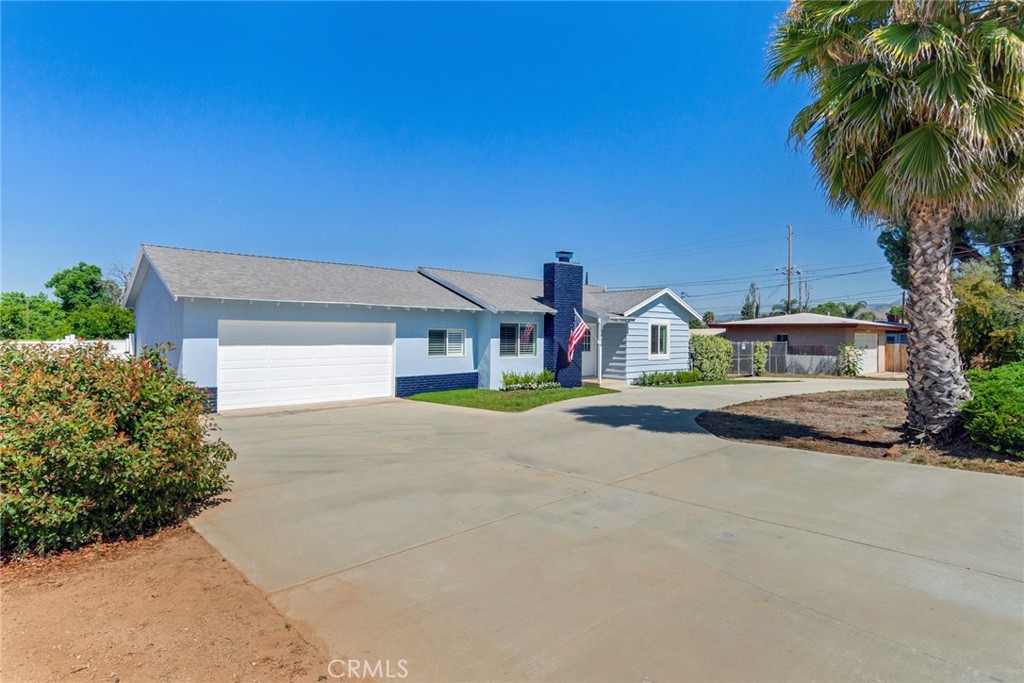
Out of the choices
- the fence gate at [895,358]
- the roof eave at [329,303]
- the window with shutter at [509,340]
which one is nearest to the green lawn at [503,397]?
the window with shutter at [509,340]

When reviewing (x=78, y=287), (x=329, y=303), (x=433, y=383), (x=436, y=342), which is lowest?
(x=433, y=383)

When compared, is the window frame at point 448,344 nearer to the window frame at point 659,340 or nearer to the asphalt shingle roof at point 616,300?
the asphalt shingle roof at point 616,300

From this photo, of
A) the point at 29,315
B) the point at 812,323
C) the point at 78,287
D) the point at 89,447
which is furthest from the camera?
the point at 78,287

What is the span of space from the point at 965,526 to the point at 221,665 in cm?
656

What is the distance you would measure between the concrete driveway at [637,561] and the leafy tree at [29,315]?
28321 mm

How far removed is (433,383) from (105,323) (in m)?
13.9

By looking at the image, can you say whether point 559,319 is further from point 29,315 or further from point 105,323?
point 29,315

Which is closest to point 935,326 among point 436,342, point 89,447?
point 89,447

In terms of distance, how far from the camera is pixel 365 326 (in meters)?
16.2

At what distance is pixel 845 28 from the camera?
8.82m

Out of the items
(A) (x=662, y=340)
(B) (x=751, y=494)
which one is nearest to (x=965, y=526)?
(B) (x=751, y=494)

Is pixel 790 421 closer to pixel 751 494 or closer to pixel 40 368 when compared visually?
pixel 751 494

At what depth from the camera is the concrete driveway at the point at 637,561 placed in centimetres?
333

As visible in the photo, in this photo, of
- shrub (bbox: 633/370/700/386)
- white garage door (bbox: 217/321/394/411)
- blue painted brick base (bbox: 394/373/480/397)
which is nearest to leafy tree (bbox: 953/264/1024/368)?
shrub (bbox: 633/370/700/386)
